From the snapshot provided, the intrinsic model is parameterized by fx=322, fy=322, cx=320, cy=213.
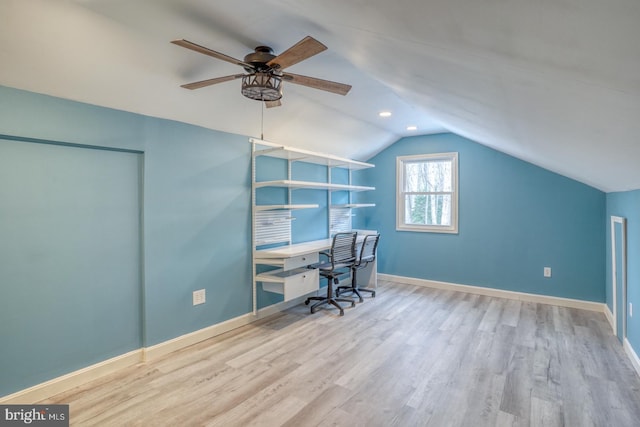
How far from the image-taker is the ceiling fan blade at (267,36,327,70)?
1673 millimetres

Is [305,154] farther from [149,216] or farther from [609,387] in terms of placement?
[609,387]

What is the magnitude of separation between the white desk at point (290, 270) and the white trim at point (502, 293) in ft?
6.59

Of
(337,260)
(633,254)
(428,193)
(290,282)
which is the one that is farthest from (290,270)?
(633,254)

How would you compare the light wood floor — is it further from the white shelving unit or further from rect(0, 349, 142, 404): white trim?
the white shelving unit

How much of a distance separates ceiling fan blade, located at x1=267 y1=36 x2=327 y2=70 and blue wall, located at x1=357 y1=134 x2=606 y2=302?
383 cm

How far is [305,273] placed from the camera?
3.79 m

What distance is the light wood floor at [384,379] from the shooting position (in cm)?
209

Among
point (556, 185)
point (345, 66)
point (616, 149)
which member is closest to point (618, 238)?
point (556, 185)

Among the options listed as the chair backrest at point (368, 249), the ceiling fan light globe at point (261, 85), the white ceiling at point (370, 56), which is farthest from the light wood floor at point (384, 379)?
the ceiling fan light globe at point (261, 85)

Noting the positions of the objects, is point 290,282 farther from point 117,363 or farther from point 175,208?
point 117,363

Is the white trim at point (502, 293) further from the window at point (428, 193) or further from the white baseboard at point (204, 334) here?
the white baseboard at point (204, 334)

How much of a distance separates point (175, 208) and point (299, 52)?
1.92m

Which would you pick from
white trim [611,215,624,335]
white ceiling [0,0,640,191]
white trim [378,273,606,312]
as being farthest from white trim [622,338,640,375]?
white ceiling [0,0,640,191]

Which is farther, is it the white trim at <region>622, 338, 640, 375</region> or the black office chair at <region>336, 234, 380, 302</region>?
the black office chair at <region>336, 234, 380, 302</region>
